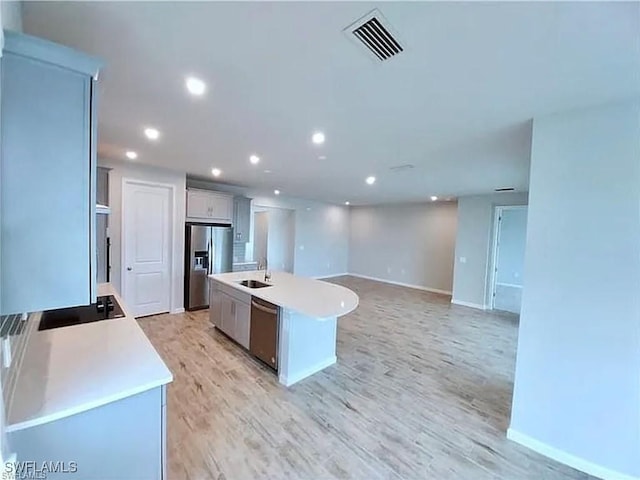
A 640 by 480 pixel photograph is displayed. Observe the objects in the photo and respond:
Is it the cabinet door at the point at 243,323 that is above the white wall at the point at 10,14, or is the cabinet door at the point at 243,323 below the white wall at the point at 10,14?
below

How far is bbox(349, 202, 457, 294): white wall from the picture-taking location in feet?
26.2

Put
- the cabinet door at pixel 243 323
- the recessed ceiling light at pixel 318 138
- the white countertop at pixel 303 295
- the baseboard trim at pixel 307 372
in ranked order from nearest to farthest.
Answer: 1. the white countertop at pixel 303 295
2. the recessed ceiling light at pixel 318 138
3. the baseboard trim at pixel 307 372
4. the cabinet door at pixel 243 323

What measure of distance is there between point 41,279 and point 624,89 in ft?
10.2

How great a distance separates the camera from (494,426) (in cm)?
250

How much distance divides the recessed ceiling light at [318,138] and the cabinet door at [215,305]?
248 cm

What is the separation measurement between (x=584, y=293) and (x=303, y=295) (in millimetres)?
2358

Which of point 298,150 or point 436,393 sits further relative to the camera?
point 298,150

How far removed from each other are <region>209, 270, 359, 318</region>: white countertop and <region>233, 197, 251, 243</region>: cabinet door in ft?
6.65

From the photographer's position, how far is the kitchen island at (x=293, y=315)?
2900 mm

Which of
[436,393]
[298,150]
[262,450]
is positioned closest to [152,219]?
[298,150]

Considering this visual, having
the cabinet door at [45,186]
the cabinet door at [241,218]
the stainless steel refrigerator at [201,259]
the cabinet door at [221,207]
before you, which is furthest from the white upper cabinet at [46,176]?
the cabinet door at [241,218]

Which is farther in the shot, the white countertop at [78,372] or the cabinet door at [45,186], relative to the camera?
the white countertop at [78,372]

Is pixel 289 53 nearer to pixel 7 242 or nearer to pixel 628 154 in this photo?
pixel 7 242

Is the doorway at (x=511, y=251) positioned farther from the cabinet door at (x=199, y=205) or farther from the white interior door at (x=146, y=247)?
the white interior door at (x=146, y=247)
